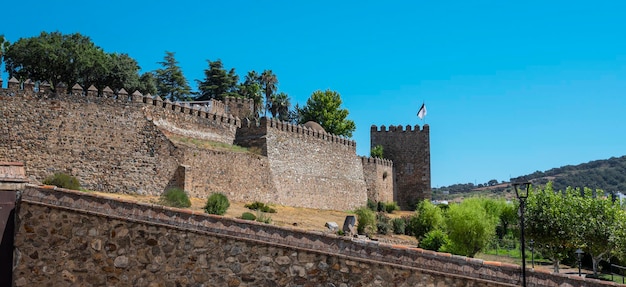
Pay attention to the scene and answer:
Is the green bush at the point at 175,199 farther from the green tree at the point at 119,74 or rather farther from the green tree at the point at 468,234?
the green tree at the point at 119,74

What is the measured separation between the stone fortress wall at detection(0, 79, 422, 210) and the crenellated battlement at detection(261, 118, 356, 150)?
0.24 ft

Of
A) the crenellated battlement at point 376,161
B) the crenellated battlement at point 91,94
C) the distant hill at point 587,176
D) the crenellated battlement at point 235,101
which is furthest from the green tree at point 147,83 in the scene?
the distant hill at point 587,176

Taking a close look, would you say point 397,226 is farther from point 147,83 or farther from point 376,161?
point 147,83

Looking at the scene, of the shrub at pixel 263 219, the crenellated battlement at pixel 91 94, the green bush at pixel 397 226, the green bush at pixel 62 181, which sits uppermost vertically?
the crenellated battlement at pixel 91 94

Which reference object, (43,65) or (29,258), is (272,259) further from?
A: (43,65)

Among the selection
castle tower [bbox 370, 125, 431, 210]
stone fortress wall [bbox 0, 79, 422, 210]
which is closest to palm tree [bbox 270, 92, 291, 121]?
castle tower [bbox 370, 125, 431, 210]

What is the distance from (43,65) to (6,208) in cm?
2603

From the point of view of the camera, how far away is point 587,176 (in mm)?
113188

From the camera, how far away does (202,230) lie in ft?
33.4

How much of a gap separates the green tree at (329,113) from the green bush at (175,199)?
30713mm

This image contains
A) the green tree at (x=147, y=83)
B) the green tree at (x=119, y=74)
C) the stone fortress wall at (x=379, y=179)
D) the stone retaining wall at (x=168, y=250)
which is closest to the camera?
the stone retaining wall at (x=168, y=250)

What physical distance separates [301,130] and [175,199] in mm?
14834

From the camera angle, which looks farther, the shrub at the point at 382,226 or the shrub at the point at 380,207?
the shrub at the point at 380,207

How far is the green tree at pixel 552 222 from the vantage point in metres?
27.5
